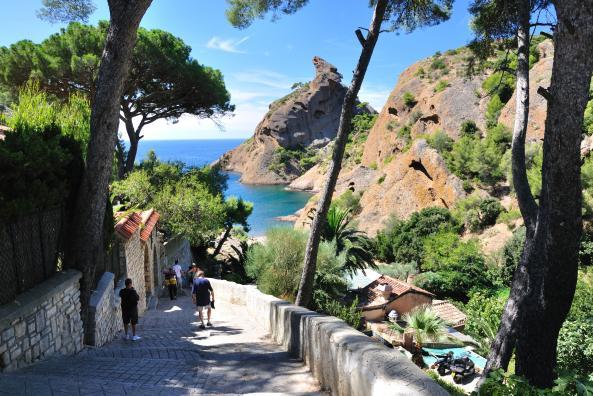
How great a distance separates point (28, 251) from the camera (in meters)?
5.29

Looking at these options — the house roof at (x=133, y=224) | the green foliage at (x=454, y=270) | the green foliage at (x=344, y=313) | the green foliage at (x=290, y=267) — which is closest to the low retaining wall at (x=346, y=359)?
the house roof at (x=133, y=224)

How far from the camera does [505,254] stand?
2220 cm

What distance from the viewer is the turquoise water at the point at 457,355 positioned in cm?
1303

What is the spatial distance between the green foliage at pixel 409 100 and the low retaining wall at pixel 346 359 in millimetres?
37068

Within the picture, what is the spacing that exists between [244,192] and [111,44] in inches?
3231

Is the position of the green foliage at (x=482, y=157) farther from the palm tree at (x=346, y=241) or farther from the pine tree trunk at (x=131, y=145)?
the pine tree trunk at (x=131, y=145)

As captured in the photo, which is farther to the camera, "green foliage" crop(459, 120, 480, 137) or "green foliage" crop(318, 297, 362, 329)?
"green foliage" crop(459, 120, 480, 137)

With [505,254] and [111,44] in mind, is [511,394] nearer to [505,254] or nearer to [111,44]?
[111,44]

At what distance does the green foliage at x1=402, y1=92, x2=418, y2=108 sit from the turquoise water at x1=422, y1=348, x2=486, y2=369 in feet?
101

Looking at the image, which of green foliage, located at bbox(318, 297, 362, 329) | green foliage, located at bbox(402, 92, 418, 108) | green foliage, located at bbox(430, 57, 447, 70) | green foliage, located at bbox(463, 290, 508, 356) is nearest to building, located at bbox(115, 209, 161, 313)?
green foliage, located at bbox(318, 297, 362, 329)

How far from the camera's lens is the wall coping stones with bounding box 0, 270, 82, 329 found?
14.1 feet

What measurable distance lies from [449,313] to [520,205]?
12674 millimetres

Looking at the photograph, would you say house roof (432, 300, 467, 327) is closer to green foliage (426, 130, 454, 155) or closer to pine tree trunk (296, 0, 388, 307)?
pine tree trunk (296, 0, 388, 307)

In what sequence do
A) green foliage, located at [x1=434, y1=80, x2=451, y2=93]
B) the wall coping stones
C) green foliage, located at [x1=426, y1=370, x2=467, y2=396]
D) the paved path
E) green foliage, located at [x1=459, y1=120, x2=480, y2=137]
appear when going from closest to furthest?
the paved path, the wall coping stones, green foliage, located at [x1=426, y1=370, x2=467, y2=396], green foliage, located at [x1=459, y1=120, x2=480, y2=137], green foliage, located at [x1=434, y1=80, x2=451, y2=93]
